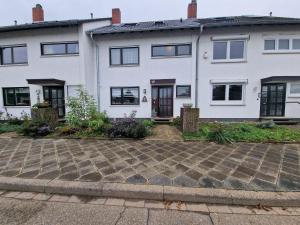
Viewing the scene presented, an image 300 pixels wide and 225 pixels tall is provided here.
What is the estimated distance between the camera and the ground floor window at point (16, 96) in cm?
1061

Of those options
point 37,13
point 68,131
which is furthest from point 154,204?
point 37,13

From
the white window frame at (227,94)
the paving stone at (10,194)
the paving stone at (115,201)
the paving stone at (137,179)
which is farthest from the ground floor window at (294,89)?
the paving stone at (10,194)

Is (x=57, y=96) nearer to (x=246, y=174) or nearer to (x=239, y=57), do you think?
(x=246, y=174)

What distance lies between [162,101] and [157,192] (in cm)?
795

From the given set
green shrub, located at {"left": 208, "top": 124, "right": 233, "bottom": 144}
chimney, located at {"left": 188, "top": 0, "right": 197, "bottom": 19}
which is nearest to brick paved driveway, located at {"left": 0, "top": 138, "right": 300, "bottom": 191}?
green shrub, located at {"left": 208, "top": 124, "right": 233, "bottom": 144}

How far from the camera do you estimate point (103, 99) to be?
1073 centimetres

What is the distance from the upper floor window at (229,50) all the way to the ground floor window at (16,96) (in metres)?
12.7

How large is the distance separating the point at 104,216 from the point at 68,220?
0.49 meters

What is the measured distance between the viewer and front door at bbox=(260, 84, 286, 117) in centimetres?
968

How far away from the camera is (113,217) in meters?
2.25

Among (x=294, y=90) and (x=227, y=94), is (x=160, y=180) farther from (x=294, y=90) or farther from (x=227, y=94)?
(x=294, y=90)

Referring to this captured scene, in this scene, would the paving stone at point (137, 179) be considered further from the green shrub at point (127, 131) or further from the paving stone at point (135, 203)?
the green shrub at point (127, 131)

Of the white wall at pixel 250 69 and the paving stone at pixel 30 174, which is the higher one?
the white wall at pixel 250 69

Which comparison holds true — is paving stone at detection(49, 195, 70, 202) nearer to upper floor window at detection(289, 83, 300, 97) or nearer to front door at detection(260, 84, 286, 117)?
front door at detection(260, 84, 286, 117)
